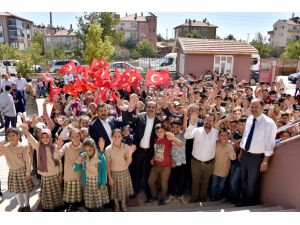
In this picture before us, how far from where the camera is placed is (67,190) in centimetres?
448

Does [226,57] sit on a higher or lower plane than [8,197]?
higher

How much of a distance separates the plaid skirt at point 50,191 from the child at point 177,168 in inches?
73.0

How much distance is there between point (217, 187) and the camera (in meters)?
5.07

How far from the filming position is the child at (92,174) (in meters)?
4.23

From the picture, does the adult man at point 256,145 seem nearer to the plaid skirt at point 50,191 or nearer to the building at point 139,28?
the plaid skirt at point 50,191

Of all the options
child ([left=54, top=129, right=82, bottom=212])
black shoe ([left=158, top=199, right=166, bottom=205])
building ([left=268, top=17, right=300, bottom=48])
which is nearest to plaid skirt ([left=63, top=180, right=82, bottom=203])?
child ([left=54, top=129, right=82, bottom=212])

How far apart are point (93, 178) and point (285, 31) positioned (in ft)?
258

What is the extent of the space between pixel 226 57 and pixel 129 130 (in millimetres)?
17624

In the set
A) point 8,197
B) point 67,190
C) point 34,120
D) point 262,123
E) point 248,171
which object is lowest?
point 8,197

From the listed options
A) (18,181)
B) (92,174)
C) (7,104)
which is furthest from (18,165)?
(7,104)

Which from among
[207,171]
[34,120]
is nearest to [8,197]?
[34,120]

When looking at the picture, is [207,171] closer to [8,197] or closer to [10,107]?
[8,197]

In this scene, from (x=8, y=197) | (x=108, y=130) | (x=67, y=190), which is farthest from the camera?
(x=8, y=197)

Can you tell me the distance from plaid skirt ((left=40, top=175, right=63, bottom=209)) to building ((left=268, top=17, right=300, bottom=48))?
7472 cm
